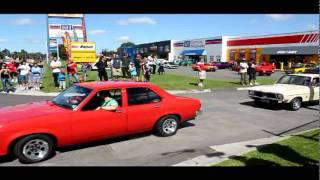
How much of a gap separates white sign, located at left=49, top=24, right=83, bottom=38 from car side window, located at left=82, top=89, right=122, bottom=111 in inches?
929

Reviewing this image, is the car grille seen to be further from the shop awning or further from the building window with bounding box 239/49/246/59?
the shop awning

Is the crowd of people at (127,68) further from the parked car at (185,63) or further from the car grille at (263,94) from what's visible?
the parked car at (185,63)

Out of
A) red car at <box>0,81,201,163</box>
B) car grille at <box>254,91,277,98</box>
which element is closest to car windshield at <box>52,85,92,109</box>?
red car at <box>0,81,201,163</box>

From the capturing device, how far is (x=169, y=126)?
334 inches

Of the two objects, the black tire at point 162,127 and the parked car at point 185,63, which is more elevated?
the parked car at point 185,63

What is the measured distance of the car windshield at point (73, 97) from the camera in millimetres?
7277

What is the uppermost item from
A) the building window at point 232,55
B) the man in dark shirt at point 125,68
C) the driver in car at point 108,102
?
the building window at point 232,55

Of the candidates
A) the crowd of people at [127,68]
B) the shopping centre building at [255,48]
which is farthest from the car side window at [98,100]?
the shopping centre building at [255,48]

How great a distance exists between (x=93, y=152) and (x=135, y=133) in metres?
1.17

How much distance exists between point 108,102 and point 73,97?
770 millimetres

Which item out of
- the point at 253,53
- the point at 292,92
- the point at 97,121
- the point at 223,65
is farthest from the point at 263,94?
the point at 253,53

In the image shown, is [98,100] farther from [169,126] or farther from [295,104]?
[295,104]
